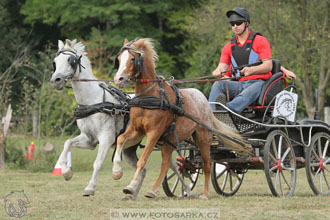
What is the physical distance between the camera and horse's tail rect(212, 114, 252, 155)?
919 centimetres

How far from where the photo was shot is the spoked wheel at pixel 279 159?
360 inches

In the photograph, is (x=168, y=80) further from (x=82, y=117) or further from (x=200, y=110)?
(x=82, y=117)

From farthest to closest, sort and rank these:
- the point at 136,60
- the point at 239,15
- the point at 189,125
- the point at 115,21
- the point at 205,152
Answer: the point at 115,21 < the point at 239,15 < the point at 205,152 < the point at 189,125 < the point at 136,60

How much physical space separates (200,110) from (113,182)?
12.9 feet

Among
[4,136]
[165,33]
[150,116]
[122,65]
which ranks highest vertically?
[165,33]

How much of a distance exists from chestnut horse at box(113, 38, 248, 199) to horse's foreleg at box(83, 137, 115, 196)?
0.67m

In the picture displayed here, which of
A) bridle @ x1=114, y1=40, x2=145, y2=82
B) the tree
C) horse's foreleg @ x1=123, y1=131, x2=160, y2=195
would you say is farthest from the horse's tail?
the tree

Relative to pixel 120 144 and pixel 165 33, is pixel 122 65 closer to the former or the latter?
pixel 120 144

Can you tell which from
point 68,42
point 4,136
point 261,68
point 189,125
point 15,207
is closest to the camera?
point 15,207

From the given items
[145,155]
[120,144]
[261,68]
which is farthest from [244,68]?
[120,144]

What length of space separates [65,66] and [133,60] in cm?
129

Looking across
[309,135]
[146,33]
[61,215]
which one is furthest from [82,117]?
[146,33]

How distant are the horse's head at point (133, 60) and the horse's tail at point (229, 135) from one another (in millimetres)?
1438

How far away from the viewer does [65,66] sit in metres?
9.06
